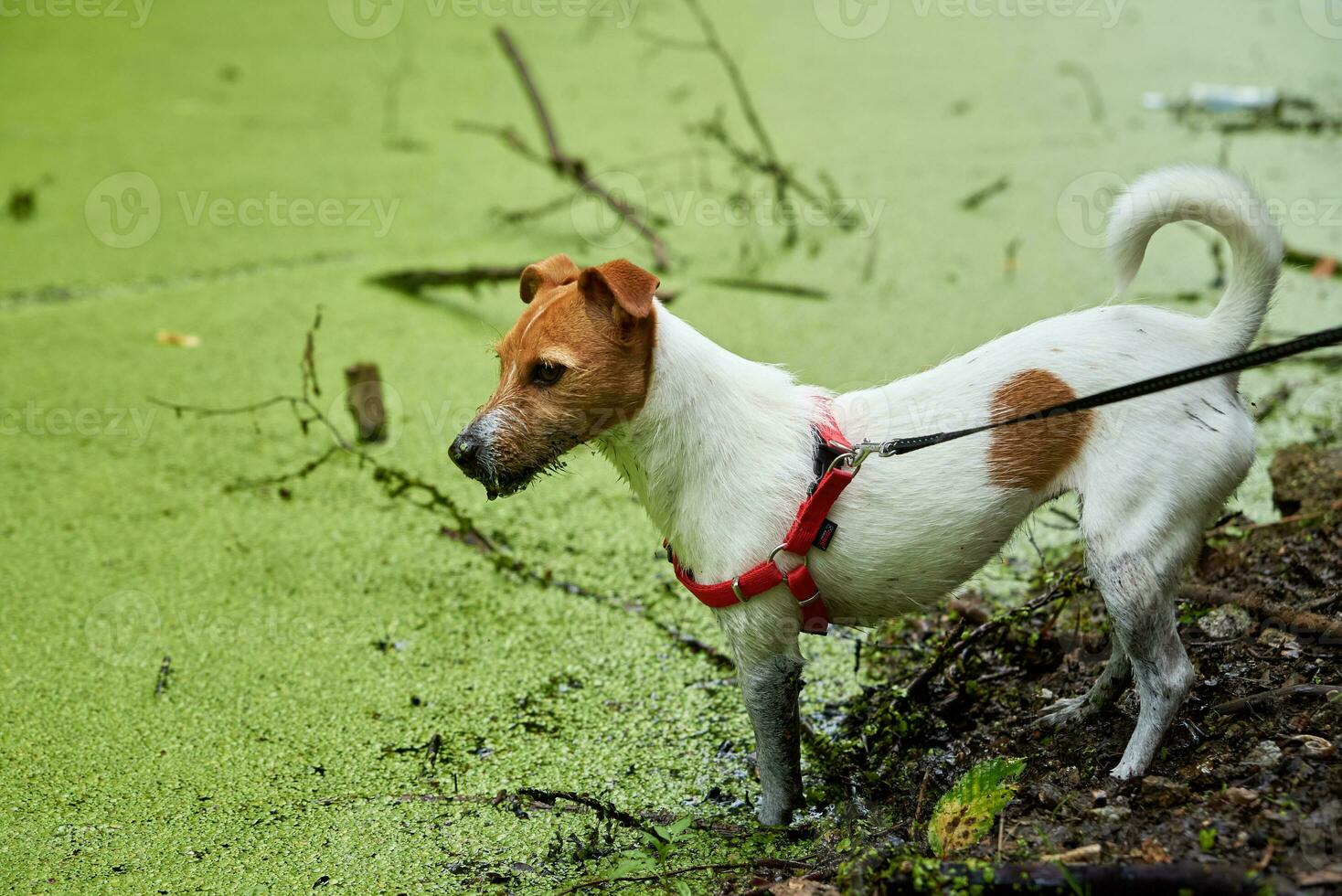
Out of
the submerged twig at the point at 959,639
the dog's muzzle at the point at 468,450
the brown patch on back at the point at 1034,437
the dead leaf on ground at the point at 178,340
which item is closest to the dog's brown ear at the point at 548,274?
the dog's muzzle at the point at 468,450

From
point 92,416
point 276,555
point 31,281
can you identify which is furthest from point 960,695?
point 31,281

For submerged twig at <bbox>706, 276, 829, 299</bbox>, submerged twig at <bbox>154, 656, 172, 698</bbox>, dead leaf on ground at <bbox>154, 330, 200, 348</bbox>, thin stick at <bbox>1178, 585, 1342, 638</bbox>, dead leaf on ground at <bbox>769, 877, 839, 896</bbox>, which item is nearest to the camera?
dead leaf on ground at <bbox>769, 877, 839, 896</bbox>

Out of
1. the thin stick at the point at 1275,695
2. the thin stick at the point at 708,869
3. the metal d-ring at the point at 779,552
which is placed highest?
the metal d-ring at the point at 779,552

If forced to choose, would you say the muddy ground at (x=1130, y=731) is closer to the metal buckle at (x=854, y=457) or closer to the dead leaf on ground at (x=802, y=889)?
the dead leaf on ground at (x=802, y=889)

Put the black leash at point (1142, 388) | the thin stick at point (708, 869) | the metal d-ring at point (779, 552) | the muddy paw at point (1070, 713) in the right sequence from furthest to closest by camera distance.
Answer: the muddy paw at point (1070, 713) < the metal d-ring at point (779, 552) < the thin stick at point (708, 869) < the black leash at point (1142, 388)

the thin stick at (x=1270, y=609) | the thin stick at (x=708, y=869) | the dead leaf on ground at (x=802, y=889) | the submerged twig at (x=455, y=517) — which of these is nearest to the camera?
the dead leaf on ground at (x=802, y=889)

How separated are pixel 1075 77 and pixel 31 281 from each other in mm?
5608

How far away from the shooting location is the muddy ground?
66.4 inches

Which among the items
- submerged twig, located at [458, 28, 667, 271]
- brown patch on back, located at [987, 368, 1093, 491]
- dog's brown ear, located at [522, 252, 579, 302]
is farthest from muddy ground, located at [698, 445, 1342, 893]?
submerged twig, located at [458, 28, 667, 271]

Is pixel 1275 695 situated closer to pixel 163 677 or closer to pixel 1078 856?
pixel 1078 856

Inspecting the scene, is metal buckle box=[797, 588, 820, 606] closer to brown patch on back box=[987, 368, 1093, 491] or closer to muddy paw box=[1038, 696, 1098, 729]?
brown patch on back box=[987, 368, 1093, 491]

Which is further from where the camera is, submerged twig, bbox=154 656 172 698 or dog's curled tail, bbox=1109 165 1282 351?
submerged twig, bbox=154 656 172 698

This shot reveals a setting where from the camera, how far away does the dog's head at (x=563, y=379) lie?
2.00m

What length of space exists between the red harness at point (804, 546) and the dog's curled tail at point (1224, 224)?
0.67 metres
